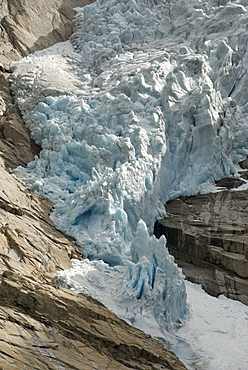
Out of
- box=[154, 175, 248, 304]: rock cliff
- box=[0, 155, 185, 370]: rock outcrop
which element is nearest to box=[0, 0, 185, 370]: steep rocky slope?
box=[0, 155, 185, 370]: rock outcrop

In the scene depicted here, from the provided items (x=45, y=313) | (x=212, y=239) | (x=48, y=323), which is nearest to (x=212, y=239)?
(x=212, y=239)

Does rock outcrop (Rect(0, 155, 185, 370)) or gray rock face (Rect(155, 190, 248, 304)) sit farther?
gray rock face (Rect(155, 190, 248, 304))

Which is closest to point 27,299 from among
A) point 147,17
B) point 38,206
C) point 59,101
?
point 38,206

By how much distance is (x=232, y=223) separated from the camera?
831 inches

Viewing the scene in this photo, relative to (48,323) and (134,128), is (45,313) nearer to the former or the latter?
(48,323)

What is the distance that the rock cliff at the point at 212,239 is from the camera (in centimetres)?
1942

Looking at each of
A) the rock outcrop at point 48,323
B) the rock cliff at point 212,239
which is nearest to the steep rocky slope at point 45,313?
the rock outcrop at point 48,323

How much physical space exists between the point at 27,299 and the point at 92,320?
203cm

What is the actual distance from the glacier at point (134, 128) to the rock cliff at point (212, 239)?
95 centimetres

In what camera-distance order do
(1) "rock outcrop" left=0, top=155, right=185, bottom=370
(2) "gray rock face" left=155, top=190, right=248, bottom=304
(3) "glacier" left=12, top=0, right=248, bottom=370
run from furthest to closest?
(2) "gray rock face" left=155, top=190, right=248, bottom=304 < (3) "glacier" left=12, top=0, right=248, bottom=370 < (1) "rock outcrop" left=0, top=155, right=185, bottom=370

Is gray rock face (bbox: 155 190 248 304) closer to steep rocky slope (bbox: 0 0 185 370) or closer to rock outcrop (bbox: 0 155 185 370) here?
steep rocky slope (bbox: 0 0 185 370)

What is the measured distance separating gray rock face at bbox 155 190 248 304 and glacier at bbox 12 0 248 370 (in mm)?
1009

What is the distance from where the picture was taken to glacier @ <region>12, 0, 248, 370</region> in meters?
16.8

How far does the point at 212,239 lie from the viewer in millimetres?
20469
